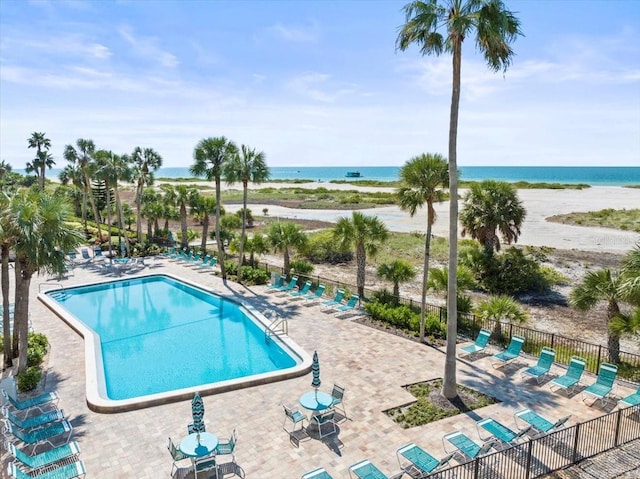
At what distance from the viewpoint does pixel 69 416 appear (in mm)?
10906

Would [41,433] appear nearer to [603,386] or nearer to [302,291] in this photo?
[302,291]

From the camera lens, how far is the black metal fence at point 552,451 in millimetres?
8562

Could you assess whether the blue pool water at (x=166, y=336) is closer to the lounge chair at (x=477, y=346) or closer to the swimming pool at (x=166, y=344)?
the swimming pool at (x=166, y=344)

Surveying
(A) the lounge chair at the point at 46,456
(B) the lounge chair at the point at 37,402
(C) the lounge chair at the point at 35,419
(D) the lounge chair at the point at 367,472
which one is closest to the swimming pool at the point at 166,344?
(B) the lounge chair at the point at 37,402

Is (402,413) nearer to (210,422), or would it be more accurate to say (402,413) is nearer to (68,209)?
(210,422)

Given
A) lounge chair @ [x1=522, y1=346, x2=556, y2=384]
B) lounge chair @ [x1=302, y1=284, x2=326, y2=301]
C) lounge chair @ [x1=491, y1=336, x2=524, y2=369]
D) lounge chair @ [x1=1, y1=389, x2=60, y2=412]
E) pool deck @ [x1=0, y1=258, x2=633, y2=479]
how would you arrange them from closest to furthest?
pool deck @ [x1=0, y1=258, x2=633, y2=479], lounge chair @ [x1=1, y1=389, x2=60, y2=412], lounge chair @ [x1=522, y1=346, x2=556, y2=384], lounge chair @ [x1=491, y1=336, x2=524, y2=369], lounge chair @ [x1=302, y1=284, x2=326, y2=301]

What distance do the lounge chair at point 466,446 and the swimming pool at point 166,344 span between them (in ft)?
17.7

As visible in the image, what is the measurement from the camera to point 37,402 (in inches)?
430

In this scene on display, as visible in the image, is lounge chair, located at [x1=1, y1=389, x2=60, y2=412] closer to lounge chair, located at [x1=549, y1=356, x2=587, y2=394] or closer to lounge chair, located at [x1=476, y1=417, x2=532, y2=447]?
lounge chair, located at [x1=476, y1=417, x2=532, y2=447]

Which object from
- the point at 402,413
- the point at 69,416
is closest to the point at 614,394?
the point at 402,413

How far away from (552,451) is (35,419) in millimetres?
11573

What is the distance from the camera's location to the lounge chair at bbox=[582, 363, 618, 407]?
37.0 feet

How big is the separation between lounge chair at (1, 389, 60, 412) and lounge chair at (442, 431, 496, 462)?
9807 mm

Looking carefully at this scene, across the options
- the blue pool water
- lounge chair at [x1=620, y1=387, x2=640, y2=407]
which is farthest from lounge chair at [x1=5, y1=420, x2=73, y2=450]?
lounge chair at [x1=620, y1=387, x2=640, y2=407]
